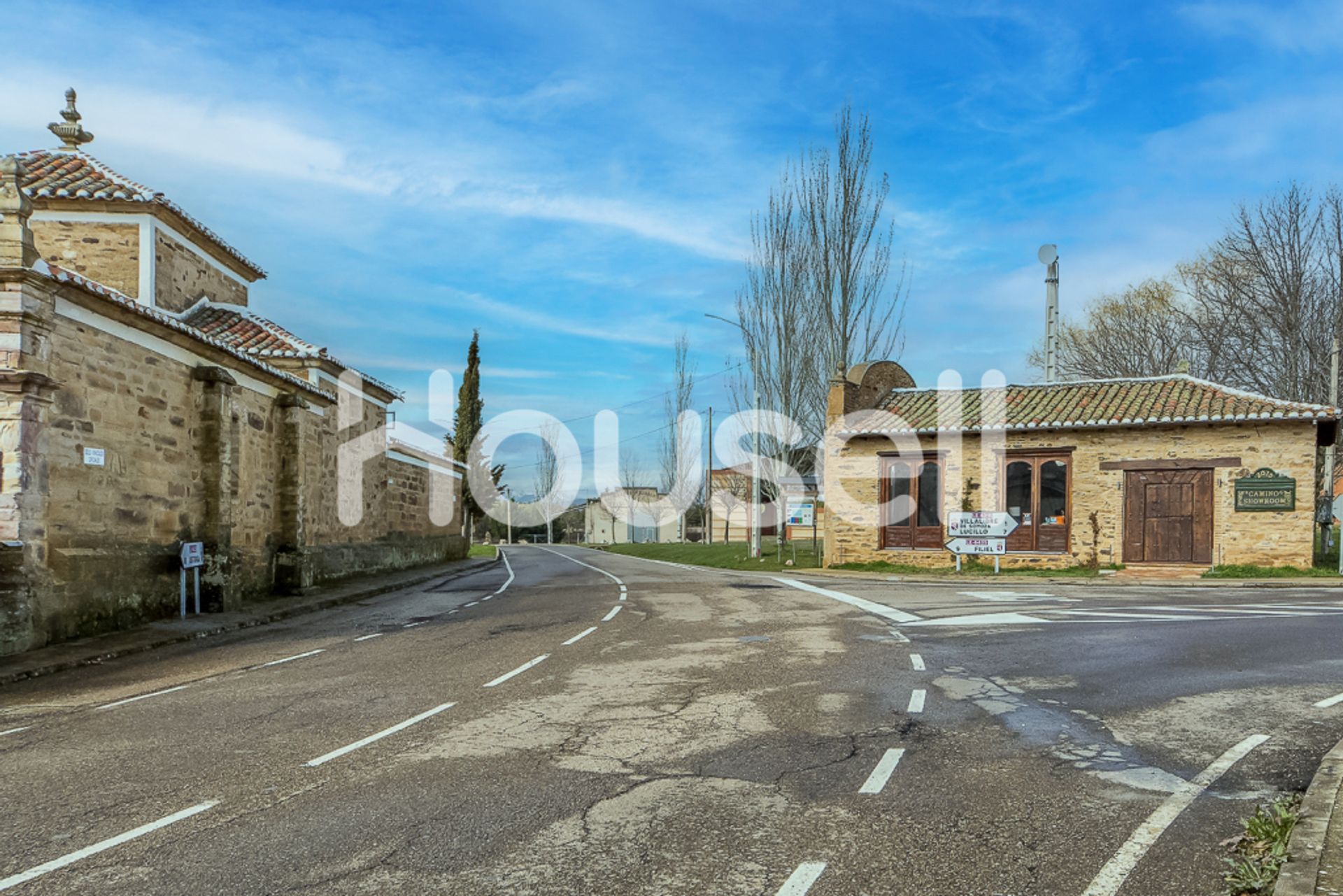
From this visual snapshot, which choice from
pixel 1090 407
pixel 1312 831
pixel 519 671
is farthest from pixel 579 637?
pixel 1090 407

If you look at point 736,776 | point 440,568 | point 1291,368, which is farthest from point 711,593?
point 1291,368

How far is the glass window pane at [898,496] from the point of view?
92.9 feet

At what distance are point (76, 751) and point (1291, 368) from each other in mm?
37029

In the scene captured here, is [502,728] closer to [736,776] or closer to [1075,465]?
[736,776]

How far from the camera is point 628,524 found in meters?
93.4

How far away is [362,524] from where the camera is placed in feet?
89.0

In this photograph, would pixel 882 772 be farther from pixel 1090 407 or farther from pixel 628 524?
pixel 628 524

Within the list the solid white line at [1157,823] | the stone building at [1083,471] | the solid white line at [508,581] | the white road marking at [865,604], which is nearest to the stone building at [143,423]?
the solid white line at [508,581]

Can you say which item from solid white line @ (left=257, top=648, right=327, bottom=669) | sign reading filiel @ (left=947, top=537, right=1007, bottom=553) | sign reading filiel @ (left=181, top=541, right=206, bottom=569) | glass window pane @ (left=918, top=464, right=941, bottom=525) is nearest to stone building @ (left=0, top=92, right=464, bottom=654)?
sign reading filiel @ (left=181, top=541, right=206, bottom=569)

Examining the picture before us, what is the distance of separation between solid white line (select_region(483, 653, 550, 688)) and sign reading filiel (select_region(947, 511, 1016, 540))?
18237mm

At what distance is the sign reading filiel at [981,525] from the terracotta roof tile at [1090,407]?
2.63m

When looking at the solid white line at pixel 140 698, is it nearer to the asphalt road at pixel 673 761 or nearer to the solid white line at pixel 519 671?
the asphalt road at pixel 673 761

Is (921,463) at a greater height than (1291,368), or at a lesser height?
lesser

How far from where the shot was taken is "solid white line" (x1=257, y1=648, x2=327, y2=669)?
1096 centimetres
